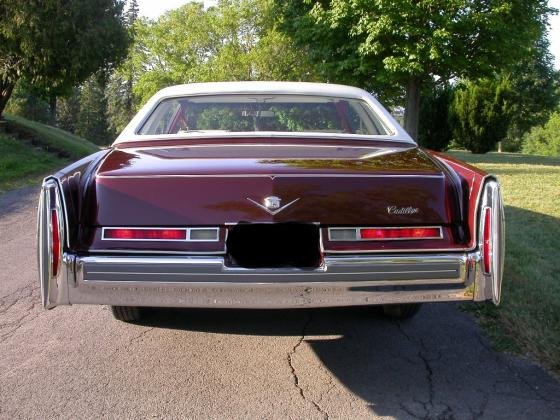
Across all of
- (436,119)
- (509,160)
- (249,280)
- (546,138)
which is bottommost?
(546,138)

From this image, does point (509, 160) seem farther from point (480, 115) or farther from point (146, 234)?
point (146, 234)

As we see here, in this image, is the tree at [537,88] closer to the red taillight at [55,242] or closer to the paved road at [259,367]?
the paved road at [259,367]

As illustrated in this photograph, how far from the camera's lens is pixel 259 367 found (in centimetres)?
351

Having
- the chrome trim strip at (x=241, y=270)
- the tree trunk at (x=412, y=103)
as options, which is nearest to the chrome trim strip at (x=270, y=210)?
the chrome trim strip at (x=241, y=270)

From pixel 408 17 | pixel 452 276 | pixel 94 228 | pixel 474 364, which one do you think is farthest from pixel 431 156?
pixel 408 17

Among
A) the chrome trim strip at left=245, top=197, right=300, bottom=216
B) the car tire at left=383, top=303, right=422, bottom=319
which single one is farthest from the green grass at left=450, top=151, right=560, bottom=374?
the chrome trim strip at left=245, top=197, right=300, bottom=216

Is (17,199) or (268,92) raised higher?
(268,92)

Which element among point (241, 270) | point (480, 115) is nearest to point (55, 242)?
point (241, 270)

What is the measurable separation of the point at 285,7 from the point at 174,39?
86.0ft

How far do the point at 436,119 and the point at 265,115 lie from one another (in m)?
23.7

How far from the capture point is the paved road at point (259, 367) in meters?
3.03

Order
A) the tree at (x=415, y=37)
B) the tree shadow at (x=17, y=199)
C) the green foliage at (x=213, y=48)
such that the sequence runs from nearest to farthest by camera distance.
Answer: the tree shadow at (x=17, y=199) < the tree at (x=415, y=37) < the green foliage at (x=213, y=48)

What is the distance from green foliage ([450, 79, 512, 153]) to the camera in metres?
26.1

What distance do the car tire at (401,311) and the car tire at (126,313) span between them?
5.88ft
